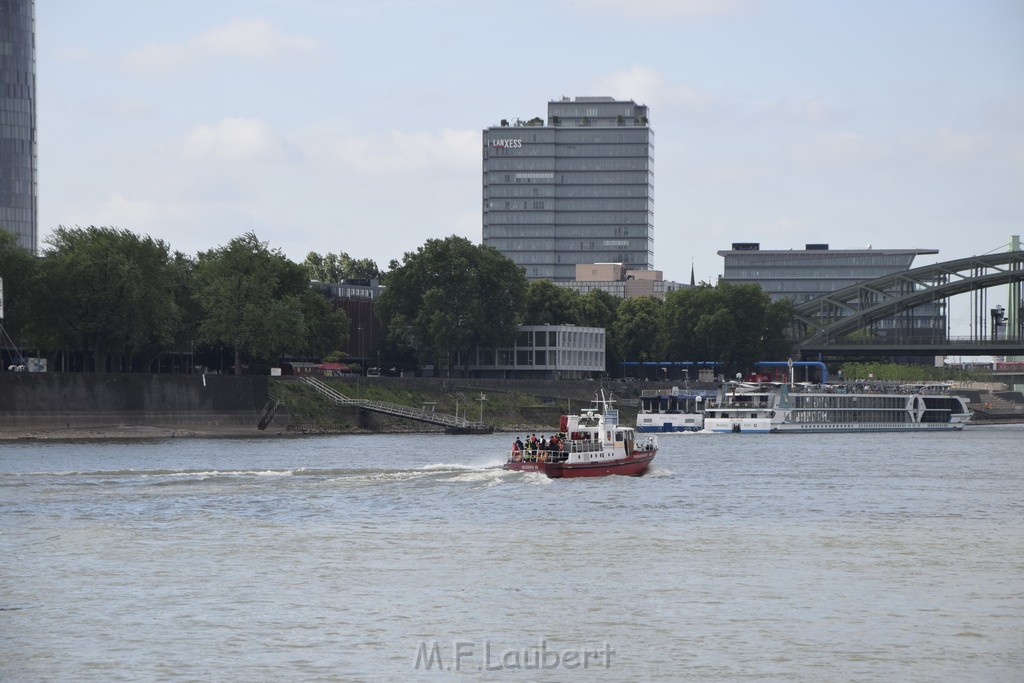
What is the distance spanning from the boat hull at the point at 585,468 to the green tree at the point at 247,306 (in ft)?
235

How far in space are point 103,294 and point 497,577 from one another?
9687 centimetres

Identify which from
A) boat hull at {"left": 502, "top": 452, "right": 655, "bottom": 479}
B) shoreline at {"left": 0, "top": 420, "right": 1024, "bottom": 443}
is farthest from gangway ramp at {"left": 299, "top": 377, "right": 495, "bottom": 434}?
boat hull at {"left": 502, "top": 452, "right": 655, "bottom": 479}

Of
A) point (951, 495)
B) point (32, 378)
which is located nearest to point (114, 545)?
point (951, 495)

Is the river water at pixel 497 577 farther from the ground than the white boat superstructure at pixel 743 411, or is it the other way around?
the white boat superstructure at pixel 743 411

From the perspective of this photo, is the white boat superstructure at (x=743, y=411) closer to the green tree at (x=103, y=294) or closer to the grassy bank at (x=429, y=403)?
the grassy bank at (x=429, y=403)

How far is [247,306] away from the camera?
151875mm

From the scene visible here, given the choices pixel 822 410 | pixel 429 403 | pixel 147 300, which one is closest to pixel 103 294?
pixel 147 300

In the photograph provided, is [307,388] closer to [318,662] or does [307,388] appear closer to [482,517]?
[482,517]

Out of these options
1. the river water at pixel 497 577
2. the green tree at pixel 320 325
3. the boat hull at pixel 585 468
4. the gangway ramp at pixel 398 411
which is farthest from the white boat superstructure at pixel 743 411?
the river water at pixel 497 577

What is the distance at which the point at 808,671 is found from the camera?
32.6 meters

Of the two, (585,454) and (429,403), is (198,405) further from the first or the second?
(585,454)

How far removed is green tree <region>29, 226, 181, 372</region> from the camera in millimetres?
134000

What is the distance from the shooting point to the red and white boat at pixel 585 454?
8394 cm

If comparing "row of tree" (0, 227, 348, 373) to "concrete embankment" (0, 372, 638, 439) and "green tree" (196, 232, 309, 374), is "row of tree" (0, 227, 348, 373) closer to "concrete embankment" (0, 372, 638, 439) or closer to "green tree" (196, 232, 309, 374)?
"green tree" (196, 232, 309, 374)
